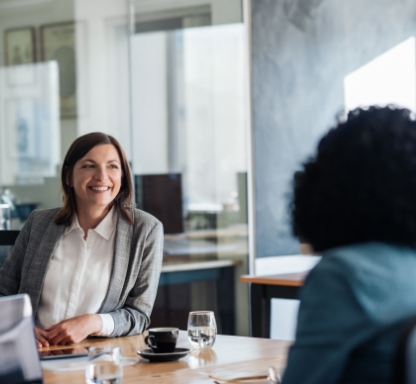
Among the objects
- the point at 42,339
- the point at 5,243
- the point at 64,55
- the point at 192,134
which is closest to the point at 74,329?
the point at 42,339

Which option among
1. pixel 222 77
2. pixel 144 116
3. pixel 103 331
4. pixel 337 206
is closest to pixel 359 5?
pixel 222 77

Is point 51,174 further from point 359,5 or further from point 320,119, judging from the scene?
point 359,5

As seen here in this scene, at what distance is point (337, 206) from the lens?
1121 mm

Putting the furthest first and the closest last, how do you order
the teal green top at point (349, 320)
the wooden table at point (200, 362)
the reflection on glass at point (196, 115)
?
the reflection on glass at point (196, 115)
the wooden table at point (200, 362)
the teal green top at point (349, 320)

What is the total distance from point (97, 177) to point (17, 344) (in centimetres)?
121

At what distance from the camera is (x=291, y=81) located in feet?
16.8

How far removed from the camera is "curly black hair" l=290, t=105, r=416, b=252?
1105mm

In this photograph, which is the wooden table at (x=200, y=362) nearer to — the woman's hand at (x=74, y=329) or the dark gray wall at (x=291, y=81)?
the woman's hand at (x=74, y=329)

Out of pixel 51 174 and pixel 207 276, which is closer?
pixel 51 174

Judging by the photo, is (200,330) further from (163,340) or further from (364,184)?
(364,184)

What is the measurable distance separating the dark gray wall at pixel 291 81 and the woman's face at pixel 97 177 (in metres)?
2.27

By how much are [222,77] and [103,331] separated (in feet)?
9.51

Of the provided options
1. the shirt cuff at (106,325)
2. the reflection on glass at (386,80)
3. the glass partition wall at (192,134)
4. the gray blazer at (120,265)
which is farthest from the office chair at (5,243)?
the reflection on glass at (386,80)

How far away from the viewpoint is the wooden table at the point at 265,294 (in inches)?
151
